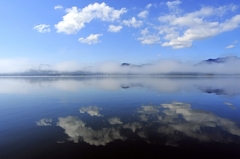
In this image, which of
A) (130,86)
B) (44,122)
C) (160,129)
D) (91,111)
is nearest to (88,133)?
(44,122)

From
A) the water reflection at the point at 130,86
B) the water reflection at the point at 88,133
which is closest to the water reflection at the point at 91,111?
the water reflection at the point at 88,133

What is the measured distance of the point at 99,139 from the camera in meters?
14.5

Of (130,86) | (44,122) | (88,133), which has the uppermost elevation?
(130,86)

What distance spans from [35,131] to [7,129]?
315 cm

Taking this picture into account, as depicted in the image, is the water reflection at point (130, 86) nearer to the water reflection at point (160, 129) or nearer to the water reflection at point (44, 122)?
the water reflection at point (160, 129)

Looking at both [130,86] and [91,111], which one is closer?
[91,111]

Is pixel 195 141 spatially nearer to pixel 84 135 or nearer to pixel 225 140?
pixel 225 140

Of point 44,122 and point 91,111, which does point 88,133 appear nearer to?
point 44,122

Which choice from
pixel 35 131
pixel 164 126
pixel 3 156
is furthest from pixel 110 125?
pixel 3 156

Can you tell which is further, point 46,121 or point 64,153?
point 46,121

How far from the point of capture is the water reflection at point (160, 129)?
14.5 meters

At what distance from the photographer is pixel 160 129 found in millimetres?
16906

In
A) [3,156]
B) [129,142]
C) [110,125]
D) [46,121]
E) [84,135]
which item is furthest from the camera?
[46,121]

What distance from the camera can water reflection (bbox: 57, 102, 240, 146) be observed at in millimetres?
14508
